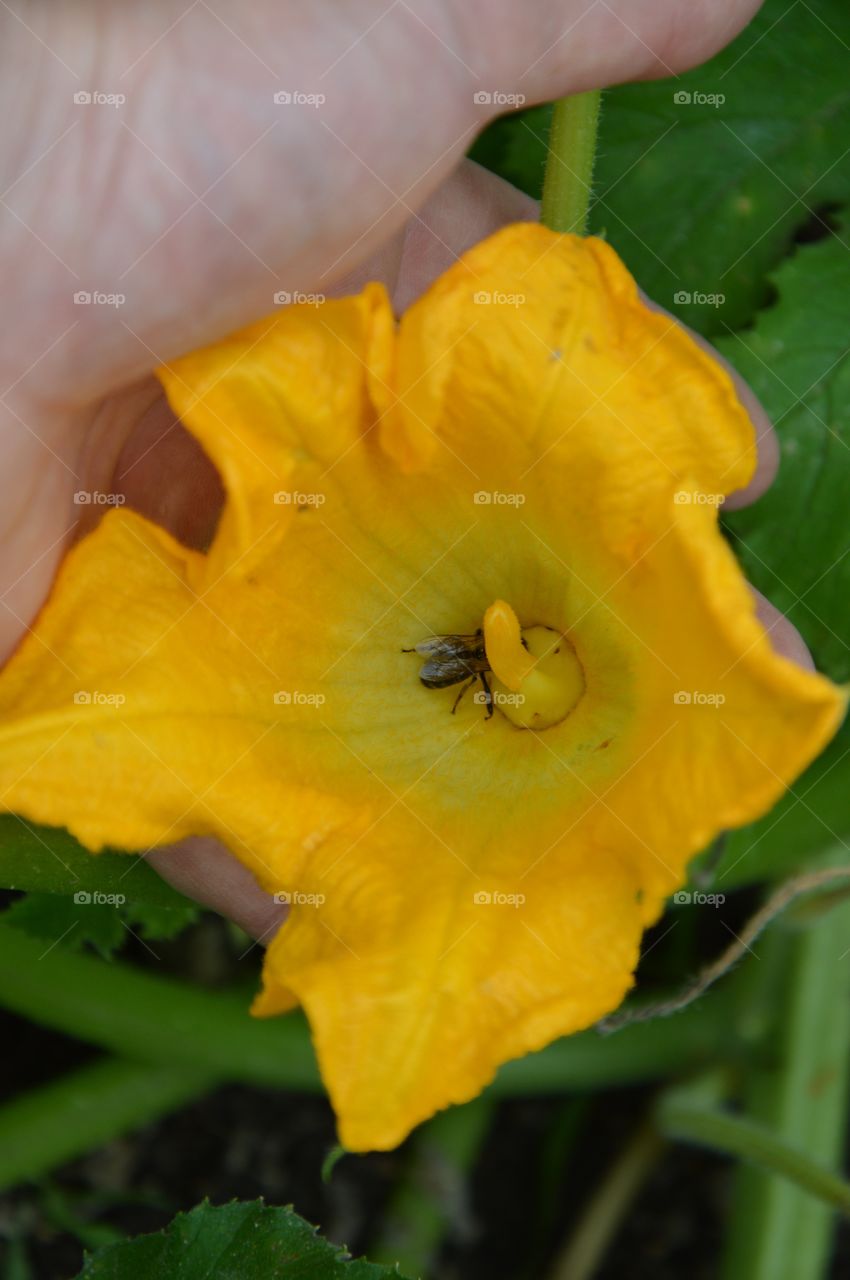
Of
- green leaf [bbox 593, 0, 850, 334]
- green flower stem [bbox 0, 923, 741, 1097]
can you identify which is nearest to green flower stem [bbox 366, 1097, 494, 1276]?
green flower stem [bbox 0, 923, 741, 1097]

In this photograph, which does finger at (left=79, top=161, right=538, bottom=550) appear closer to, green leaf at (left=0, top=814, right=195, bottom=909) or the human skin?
the human skin

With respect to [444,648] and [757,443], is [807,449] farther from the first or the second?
[444,648]

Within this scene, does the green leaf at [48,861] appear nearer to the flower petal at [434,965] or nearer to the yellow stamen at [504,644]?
the flower petal at [434,965]

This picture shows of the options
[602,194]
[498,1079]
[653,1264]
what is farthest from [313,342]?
[653,1264]

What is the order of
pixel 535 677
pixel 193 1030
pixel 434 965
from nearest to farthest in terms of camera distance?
pixel 434 965, pixel 535 677, pixel 193 1030

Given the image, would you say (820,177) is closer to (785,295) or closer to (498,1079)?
(785,295)

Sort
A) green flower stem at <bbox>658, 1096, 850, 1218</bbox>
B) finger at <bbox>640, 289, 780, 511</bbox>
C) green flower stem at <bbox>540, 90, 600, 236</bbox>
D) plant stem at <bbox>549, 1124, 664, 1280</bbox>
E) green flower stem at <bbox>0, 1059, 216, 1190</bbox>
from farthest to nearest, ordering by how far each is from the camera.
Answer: plant stem at <bbox>549, 1124, 664, 1280</bbox> → green flower stem at <bbox>0, 1059, 216, 1190</bbox> → green flower stem at <bbox>658, 1096, 850, 1218</bbox> → finger at <bbox>640, 289, 780, 511</bbox> → green flower stem at <bbox>540, 90, 600, 236</bbox>

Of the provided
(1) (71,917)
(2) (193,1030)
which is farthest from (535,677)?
(2) (193,1030)
